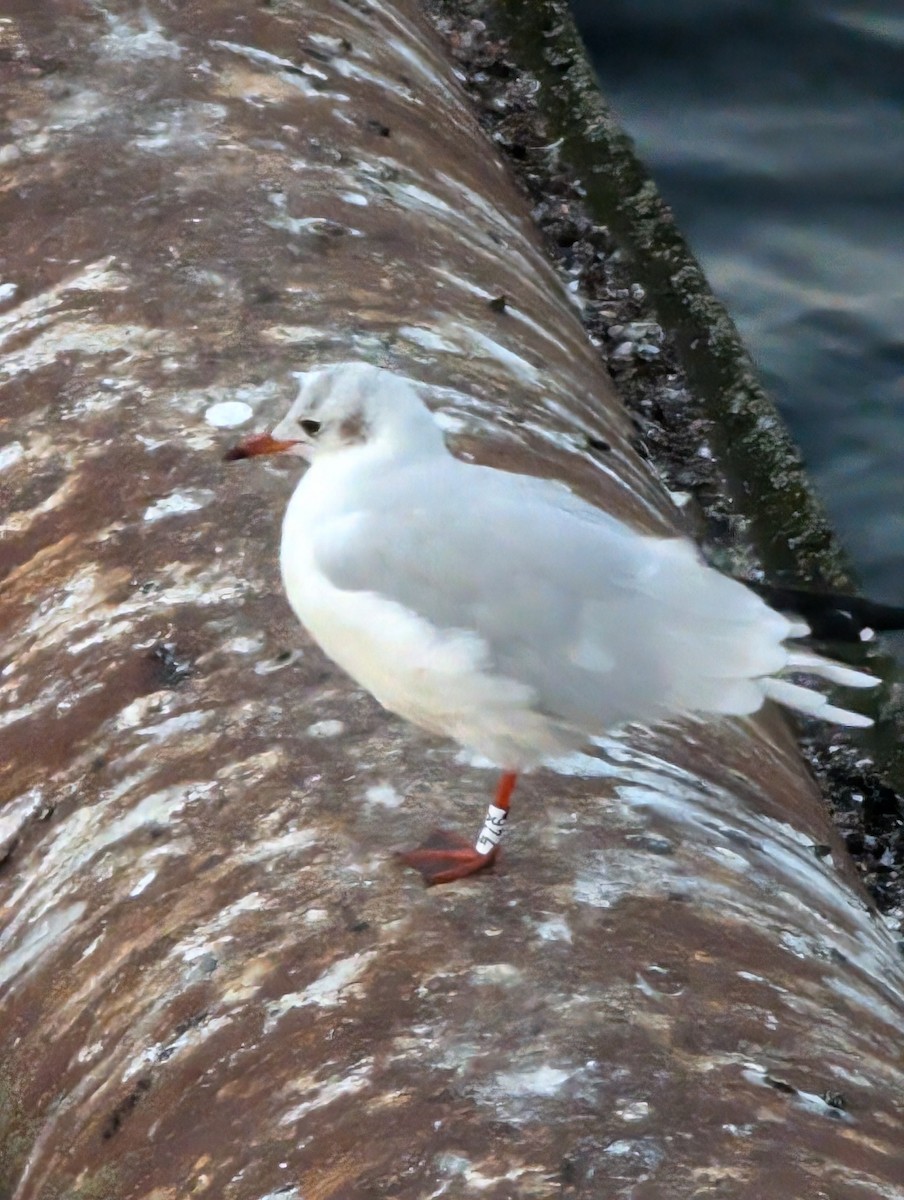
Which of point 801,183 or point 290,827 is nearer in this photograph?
point 290,827

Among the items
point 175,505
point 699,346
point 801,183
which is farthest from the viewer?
point 801,183

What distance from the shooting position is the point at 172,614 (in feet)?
8.85

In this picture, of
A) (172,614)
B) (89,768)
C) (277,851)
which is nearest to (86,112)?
(172,614)

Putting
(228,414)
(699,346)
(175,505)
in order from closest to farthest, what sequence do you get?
1. (175,505)
2. (228,414)
3. (699,346)

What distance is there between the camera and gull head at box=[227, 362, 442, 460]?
2.55 metres

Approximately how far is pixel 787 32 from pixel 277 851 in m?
5.24

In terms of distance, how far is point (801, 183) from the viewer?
20.6 ft

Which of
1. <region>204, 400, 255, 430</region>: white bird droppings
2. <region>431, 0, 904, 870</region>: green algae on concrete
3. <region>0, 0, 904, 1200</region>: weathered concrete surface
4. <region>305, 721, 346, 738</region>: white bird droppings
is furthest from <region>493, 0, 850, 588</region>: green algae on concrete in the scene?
<region>305, 721, 346, 738</region>: white bird droppings

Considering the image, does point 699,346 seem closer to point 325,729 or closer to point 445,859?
point 325,729

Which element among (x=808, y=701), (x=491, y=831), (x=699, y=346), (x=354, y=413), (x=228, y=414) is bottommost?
(x=699, y=346)

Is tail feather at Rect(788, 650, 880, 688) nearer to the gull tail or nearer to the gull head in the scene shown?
the gull tail

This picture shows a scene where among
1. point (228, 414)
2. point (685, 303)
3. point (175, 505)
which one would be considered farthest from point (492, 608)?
point (685, 303)

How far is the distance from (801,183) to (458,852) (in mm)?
4575

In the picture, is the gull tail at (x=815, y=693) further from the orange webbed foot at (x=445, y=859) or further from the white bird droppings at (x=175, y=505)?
the white bird droppings at (x=175, y=505)
